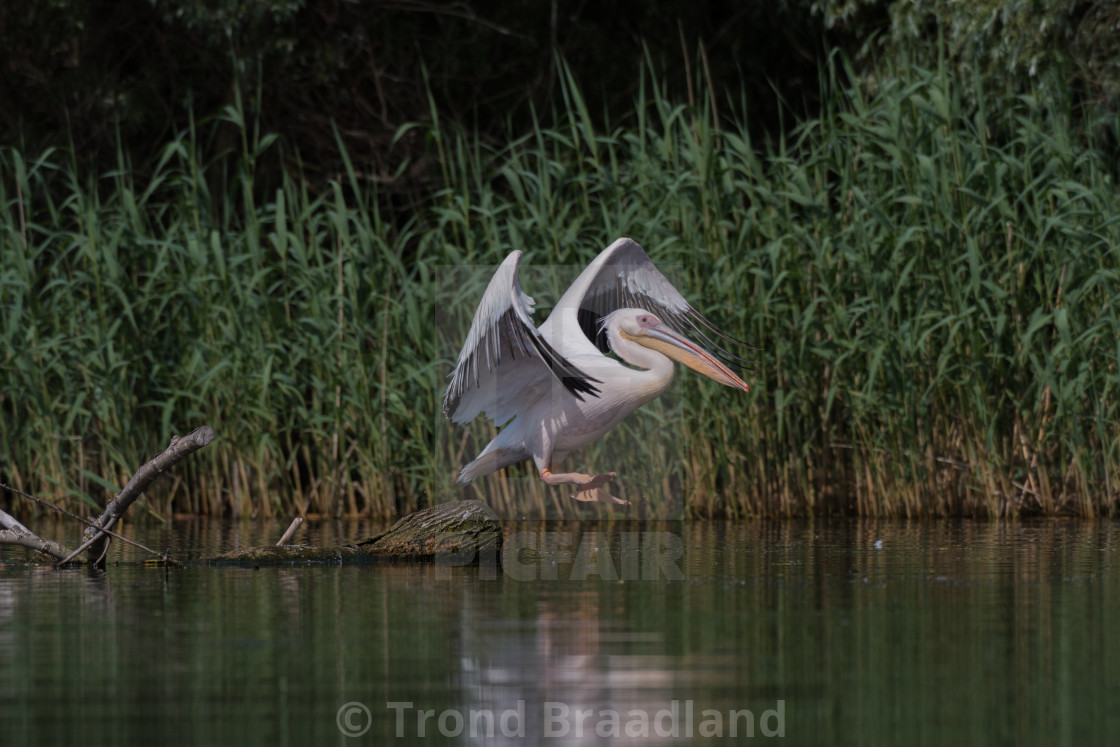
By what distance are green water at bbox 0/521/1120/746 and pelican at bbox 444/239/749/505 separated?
0.58 m

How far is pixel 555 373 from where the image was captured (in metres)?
5.86

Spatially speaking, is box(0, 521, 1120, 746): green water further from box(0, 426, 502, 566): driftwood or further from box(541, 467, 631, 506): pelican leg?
box(541, 467, 631, 506): pelican leg

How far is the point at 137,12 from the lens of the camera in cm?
1377

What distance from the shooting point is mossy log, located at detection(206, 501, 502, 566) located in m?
6.96

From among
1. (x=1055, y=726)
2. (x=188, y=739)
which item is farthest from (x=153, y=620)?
(x=1055, y=726)

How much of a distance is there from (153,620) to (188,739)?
170cm

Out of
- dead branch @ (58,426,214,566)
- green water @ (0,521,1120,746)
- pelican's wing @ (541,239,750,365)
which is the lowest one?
green water @ (0,521,1120,746)

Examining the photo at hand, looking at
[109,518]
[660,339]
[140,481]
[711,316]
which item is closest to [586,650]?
[660,339]

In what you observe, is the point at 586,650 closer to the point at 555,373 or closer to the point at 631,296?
the point at 555,373

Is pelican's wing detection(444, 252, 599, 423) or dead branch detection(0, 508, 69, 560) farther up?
pelican's wing detection(444, 252, 599, 423)

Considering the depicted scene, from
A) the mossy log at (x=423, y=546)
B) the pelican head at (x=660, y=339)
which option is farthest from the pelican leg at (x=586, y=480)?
the mossy log at (x=423, y=546)

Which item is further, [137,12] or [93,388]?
[137,12]

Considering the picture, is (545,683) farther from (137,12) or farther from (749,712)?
(137,12)

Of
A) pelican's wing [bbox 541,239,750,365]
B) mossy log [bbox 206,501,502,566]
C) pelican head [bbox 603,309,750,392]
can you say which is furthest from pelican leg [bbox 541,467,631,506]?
pelican's wing [bbox 541,239,750,365]
